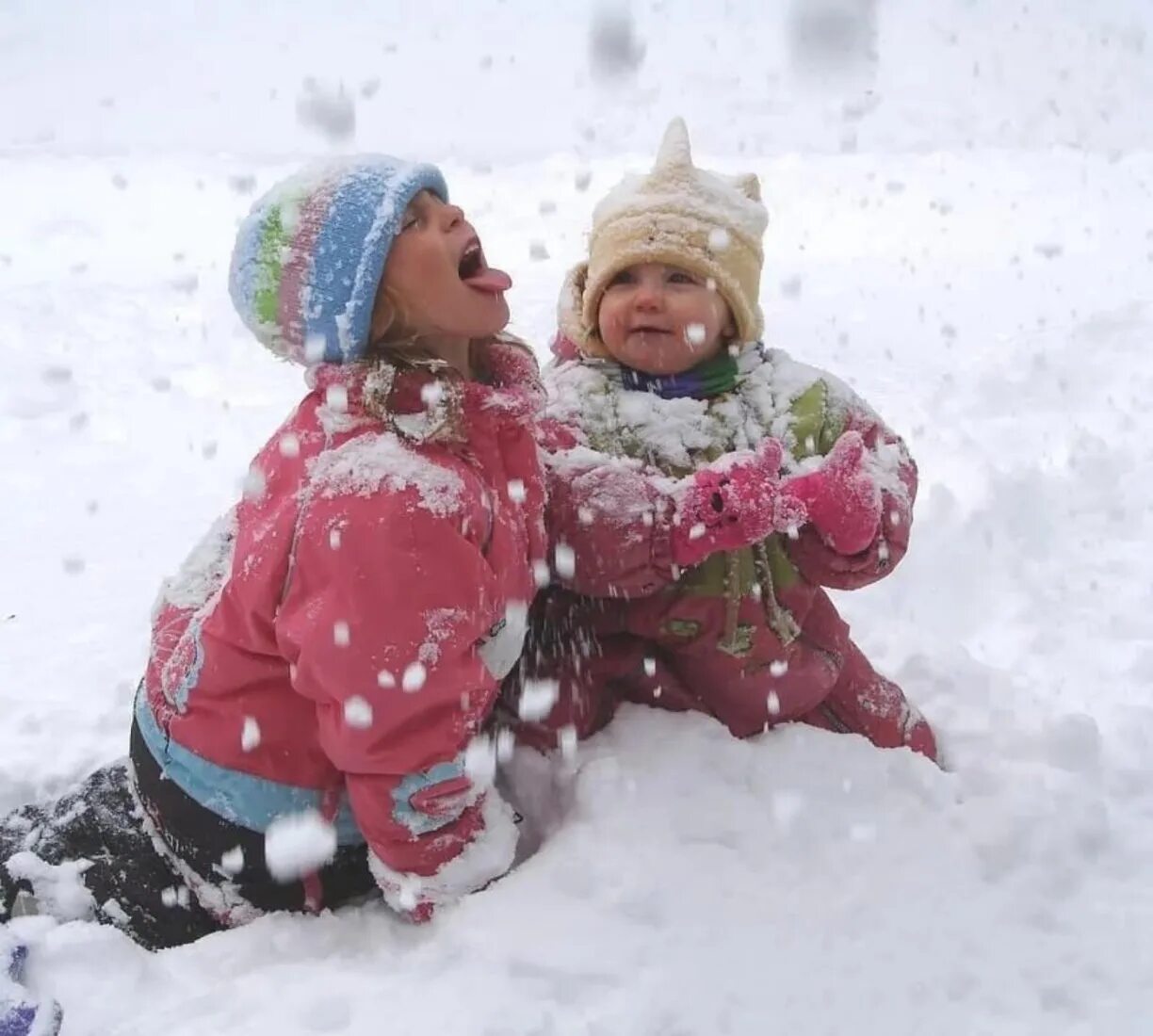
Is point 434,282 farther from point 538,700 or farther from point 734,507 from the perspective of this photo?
point 538,700

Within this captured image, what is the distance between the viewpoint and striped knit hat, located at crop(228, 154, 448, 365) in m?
2.10

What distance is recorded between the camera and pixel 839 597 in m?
4.01

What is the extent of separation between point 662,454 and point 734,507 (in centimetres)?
39

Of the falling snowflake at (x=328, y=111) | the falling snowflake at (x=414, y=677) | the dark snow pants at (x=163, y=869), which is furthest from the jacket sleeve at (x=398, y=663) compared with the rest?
the falling snowflake at (x=328, y=111)

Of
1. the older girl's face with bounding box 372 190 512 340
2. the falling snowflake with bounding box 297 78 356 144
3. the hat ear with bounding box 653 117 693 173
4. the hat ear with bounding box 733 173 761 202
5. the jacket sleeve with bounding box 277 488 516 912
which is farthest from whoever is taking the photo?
the falling snowflake with bounding box 297 78 356 144

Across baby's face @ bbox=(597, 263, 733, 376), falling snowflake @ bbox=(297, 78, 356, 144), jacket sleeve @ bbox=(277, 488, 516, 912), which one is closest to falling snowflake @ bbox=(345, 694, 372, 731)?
jacket sleeve @ bbox=(277, 488, 516, 912)

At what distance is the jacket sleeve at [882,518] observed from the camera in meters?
2.69

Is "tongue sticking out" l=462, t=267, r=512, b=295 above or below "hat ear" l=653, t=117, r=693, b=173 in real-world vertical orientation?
below

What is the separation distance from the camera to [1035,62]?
42.5ft

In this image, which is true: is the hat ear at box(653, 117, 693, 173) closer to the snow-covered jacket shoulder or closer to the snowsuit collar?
the snow-covered jacket shoulder

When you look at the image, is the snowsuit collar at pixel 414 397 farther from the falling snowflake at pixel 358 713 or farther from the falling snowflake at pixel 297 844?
the falling snowflake at pixel 297 844

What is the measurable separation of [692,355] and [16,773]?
7.16ft

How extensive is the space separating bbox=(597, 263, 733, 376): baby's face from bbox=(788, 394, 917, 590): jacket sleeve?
15.0 inches

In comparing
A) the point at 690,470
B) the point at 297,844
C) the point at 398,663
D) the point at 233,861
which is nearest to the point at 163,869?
the point at 233,861
